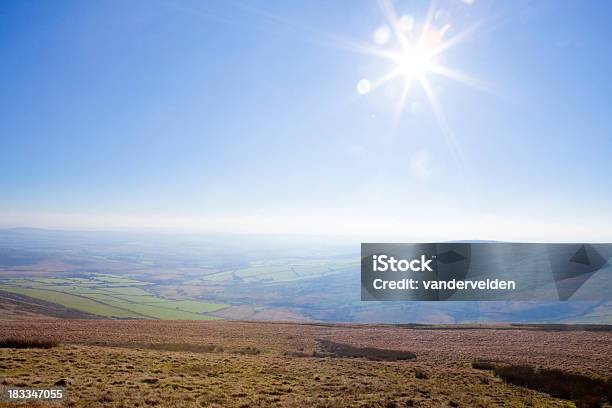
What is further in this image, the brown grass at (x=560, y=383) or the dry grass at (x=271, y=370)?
the brown grass at (x=560, y=383)

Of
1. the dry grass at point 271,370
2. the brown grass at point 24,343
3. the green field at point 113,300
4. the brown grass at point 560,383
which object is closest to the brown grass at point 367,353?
→ the dry grass at point 271,370

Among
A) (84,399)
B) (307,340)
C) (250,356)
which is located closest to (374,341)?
(307,340)

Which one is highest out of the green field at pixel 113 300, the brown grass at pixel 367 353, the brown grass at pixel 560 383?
the brown grass at pixel 560 383

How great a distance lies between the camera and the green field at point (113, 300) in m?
100

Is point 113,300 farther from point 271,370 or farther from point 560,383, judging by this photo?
point 560,383

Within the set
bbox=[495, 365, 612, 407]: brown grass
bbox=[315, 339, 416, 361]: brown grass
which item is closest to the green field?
bbox=[315, 339, 416, 361]: brown grass

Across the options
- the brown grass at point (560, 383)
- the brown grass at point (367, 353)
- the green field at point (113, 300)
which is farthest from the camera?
the green field at point (113, 300)

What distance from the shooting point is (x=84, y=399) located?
14.5 meters

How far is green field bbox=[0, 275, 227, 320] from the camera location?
100 meters

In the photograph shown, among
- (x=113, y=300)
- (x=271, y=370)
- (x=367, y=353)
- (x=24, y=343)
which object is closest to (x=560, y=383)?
(x=367, y=353)

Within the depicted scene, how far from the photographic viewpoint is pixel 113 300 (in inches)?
4729

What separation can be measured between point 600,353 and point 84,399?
1583 inches

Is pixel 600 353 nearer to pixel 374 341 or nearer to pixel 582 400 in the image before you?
pixel 582 400

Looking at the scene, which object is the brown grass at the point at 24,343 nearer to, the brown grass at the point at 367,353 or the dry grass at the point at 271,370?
the dry grass at the point at 271,370
